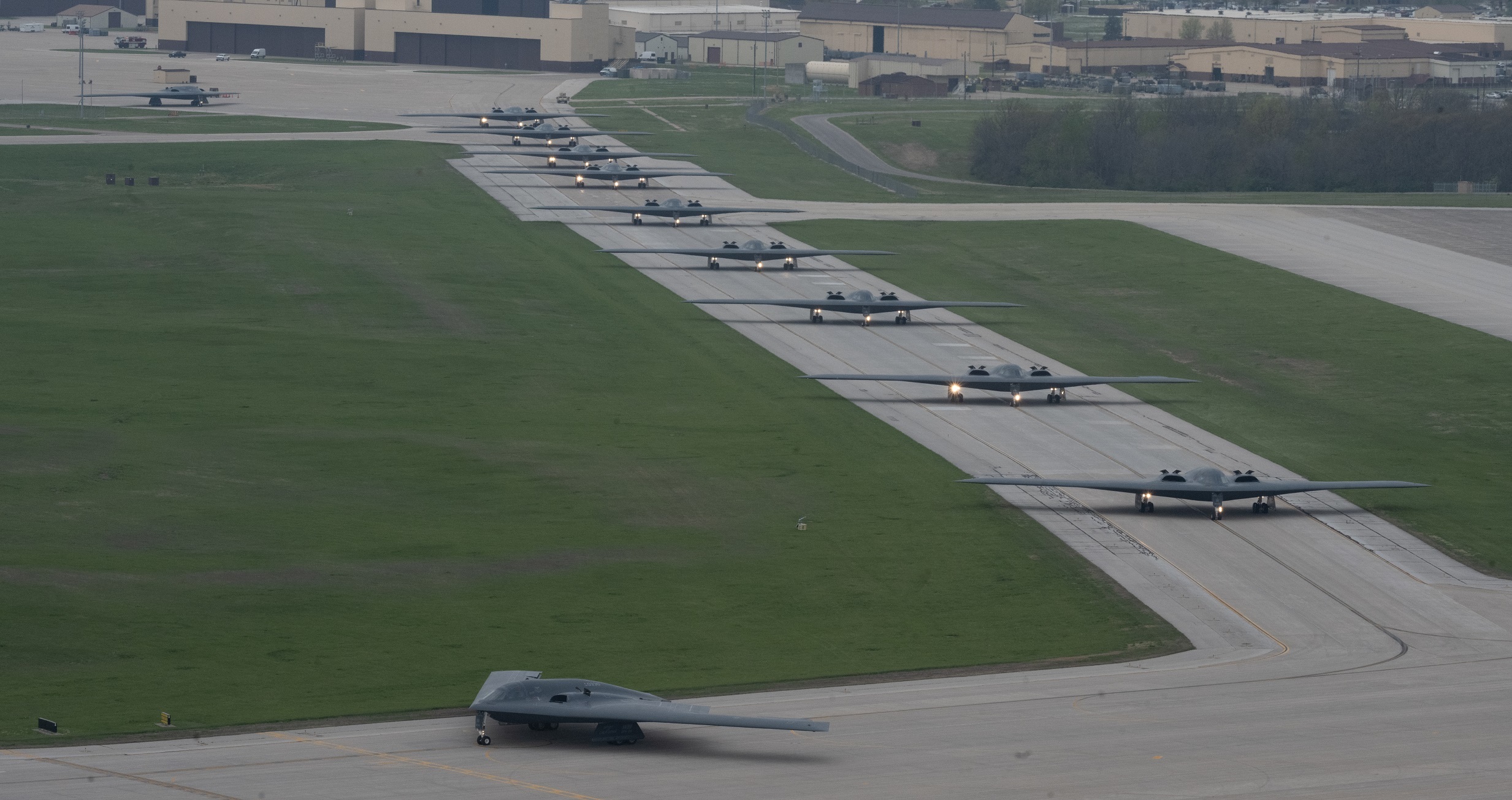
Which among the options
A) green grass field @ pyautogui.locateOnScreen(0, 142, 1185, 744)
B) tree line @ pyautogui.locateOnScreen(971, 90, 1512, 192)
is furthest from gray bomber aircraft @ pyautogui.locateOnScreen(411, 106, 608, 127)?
green grass field @ pyautogui.locateOnScreen(0, 142, 1185, 744)

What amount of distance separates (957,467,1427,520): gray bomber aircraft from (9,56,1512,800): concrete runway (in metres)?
0.79

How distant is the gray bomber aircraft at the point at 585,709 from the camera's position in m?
40.9

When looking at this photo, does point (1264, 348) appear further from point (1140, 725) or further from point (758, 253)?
point (1140, 725)

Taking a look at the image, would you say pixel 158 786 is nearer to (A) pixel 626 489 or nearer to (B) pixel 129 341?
(A) pixel 626 489

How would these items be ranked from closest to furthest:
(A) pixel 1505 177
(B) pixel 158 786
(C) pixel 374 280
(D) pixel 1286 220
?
1. (B) pixel 158 786
2. (C) pixel 374 280
3. (D) pixel 1286 220
4. (A) pixel 1505 177

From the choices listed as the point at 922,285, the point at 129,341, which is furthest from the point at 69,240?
the point at 922,285

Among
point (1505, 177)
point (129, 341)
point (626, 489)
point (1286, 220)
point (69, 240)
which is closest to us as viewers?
point (626, 489)

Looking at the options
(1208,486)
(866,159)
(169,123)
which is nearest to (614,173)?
(866,159)

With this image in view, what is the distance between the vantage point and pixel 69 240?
120625mm

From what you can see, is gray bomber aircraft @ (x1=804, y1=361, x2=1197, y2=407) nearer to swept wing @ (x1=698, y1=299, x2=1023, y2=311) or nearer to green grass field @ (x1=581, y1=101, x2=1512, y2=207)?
swept wing @ (x1=698, y1=299, x2=1023, y2=311)

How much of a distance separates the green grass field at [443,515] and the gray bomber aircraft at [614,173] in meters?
49.3

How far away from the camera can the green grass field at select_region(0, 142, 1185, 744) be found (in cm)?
4812

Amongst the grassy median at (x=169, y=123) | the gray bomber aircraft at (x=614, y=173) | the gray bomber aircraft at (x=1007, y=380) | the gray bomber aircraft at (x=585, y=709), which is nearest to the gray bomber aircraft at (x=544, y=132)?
the grassy median at (x=169, y=123)

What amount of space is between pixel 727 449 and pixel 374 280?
44820 millimetres
